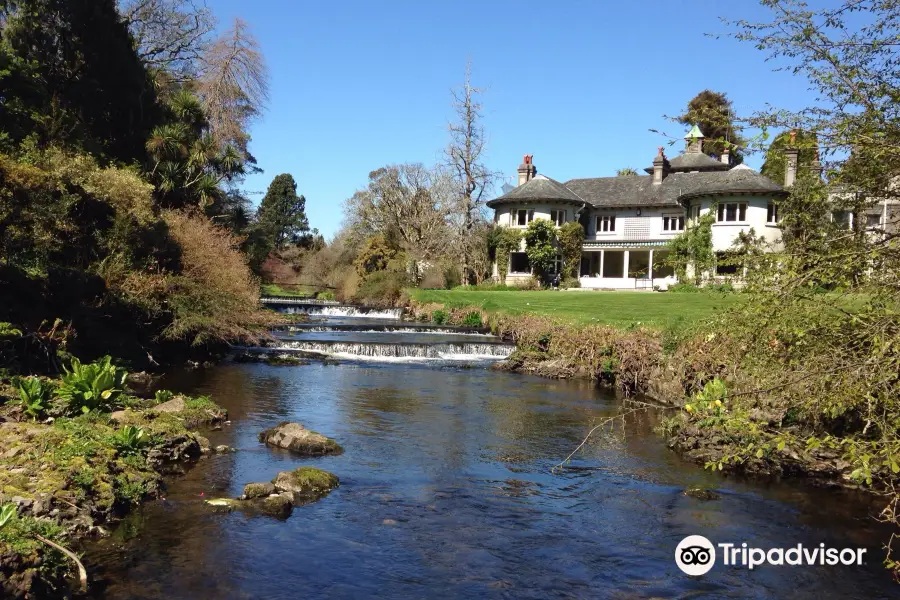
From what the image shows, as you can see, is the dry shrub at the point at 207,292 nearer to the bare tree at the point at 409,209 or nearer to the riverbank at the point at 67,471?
the riverbank at the point at 67,471

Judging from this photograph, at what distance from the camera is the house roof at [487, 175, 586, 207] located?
4700cm

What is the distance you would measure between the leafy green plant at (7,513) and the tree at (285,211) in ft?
223

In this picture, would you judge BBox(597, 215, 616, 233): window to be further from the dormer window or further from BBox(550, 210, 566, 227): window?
the dormer window

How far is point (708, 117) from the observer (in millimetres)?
6637

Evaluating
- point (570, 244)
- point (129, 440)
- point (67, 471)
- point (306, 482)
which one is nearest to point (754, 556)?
point (306, 482)

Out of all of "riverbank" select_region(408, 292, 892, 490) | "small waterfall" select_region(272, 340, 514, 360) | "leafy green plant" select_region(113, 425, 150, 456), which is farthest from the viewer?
"small waterfall" select_region(272, 340, 514, 360)

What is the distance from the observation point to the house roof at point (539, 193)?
4700 centimetres

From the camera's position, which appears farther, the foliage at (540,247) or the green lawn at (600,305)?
the foliage at (540,247)

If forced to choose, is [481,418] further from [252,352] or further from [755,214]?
[755,214]

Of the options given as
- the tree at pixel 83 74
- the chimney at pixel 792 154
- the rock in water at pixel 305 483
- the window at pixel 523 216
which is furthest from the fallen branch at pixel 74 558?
the window at pixel 523 216

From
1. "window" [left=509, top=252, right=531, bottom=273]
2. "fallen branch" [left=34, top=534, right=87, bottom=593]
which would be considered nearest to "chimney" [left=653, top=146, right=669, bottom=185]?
"window" [left=509, top=252, right=531, bottom=273]

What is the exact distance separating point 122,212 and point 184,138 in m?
8.80

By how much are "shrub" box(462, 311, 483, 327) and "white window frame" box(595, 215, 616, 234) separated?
20.7 m

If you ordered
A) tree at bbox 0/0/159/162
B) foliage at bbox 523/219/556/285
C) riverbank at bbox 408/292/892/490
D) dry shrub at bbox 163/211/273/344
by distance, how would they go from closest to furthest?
riverbank at bbox 408/292/892/490
dry shrub at bbox 163/211/273/344
tree at bbox 0/0/159/162
foliage at bbox 523/219/556/285
